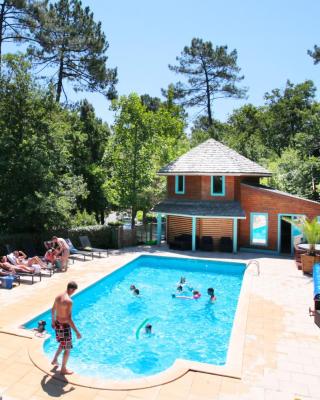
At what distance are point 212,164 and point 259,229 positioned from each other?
17.0ft

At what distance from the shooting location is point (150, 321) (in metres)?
11.8

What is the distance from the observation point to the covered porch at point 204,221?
21266mm

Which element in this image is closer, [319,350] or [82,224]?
[319,350]

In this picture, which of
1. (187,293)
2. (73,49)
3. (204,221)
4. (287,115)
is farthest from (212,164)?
(287,115)

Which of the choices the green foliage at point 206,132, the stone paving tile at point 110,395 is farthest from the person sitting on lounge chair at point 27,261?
the green foliage at point 206,132

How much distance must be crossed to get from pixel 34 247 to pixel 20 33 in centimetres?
1549

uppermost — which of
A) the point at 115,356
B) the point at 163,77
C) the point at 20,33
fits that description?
the point at 163,77

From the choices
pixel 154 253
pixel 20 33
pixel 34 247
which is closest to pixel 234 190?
pixel 154 253

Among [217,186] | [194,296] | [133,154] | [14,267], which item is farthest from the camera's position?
[133,154]

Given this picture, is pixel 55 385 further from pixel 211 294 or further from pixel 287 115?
pixel 287 115

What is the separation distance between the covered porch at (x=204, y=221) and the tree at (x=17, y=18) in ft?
49.8

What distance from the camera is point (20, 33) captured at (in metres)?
24.6

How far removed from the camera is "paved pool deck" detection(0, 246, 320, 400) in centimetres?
665

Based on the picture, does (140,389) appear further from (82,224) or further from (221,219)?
(82,224)
